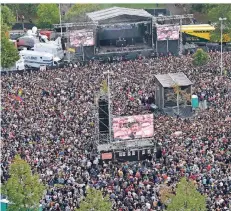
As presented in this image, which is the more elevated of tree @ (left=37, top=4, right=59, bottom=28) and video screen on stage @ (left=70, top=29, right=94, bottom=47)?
tree @ (left=37, top=4, right=59, bottom=28)

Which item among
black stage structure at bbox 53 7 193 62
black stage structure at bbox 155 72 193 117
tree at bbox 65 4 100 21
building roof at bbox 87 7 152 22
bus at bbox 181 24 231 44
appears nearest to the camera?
black stage structure at bbox 155 72 193 117

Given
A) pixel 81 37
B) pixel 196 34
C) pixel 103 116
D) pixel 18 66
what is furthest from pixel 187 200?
pixel 196 34

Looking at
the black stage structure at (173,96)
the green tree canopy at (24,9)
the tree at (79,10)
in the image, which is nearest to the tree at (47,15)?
the tree at (79,10)

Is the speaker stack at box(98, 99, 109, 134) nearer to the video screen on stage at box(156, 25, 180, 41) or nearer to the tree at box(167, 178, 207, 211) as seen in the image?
the tree at box(167, 178, 207, 211)

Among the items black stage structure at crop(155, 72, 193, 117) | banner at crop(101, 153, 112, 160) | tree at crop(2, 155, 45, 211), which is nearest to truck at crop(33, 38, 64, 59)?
black stage structure at crop(155, 72, 193, 117)

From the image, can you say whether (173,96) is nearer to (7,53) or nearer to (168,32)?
(168,32)
